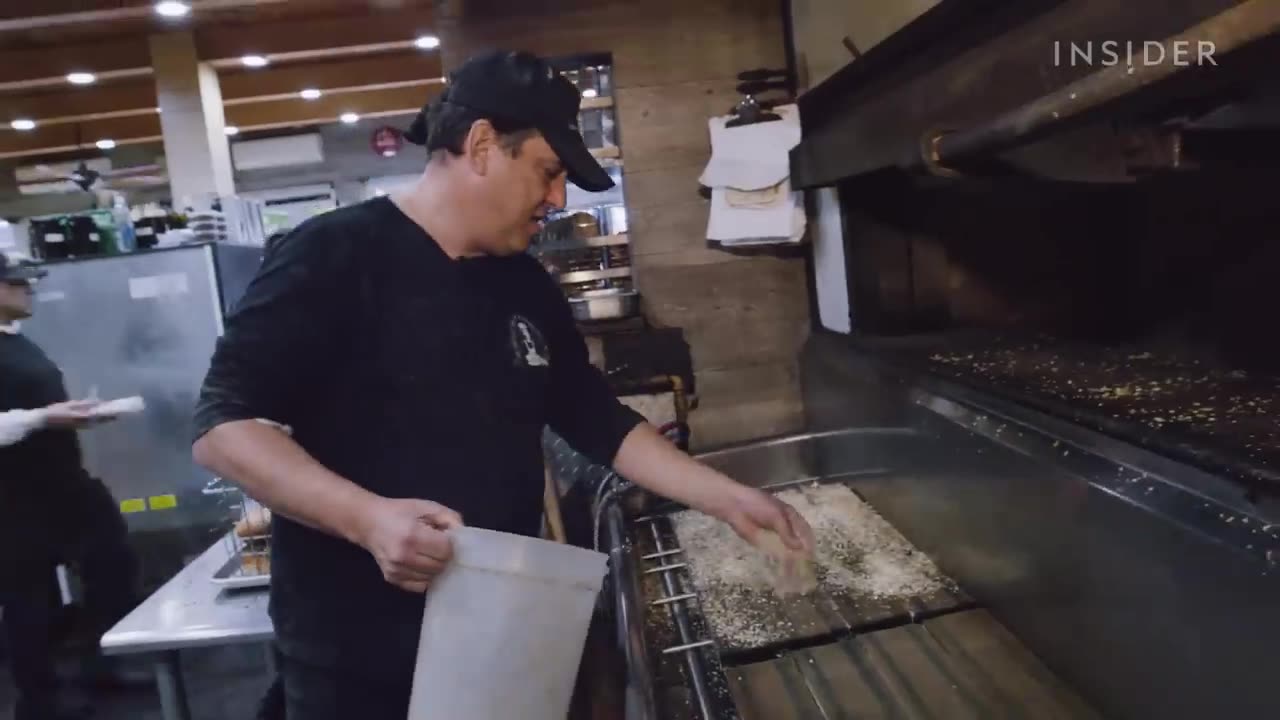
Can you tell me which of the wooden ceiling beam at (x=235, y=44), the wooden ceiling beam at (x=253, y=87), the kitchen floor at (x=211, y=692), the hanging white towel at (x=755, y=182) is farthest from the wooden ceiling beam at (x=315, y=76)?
the kitchen floor at (x=211, y=692)

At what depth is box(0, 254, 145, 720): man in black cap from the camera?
2580 mm

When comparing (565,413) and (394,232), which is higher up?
(394,232)

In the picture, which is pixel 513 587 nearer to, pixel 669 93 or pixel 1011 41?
pixel 1011 41

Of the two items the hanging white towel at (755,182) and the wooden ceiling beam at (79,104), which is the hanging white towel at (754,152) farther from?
the wooden ceiling beam at (79,104)

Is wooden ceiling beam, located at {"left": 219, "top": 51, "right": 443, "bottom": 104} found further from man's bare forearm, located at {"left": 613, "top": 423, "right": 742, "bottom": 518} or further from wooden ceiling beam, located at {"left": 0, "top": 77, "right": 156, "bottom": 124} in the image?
man's bare forearm, located at {"left": 613, "top": 423, "right": 742, "bottom": 518}

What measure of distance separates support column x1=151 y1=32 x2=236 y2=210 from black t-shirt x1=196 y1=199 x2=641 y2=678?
3.31m

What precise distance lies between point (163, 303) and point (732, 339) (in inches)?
89.0

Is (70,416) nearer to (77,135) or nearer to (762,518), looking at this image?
(762,518)

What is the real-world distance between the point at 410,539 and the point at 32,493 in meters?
2.58

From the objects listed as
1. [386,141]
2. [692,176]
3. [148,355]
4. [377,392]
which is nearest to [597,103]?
[692,176]

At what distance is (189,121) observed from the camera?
409cm

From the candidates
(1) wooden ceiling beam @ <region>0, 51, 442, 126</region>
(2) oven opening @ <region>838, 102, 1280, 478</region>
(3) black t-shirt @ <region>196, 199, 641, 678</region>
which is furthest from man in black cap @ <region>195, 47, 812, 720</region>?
(1) wooden ceiling beam @ <region>0, 51, 442, 126</region>

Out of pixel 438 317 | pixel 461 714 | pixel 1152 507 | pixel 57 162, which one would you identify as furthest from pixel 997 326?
pixel 57 162

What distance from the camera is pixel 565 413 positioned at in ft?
4.35
